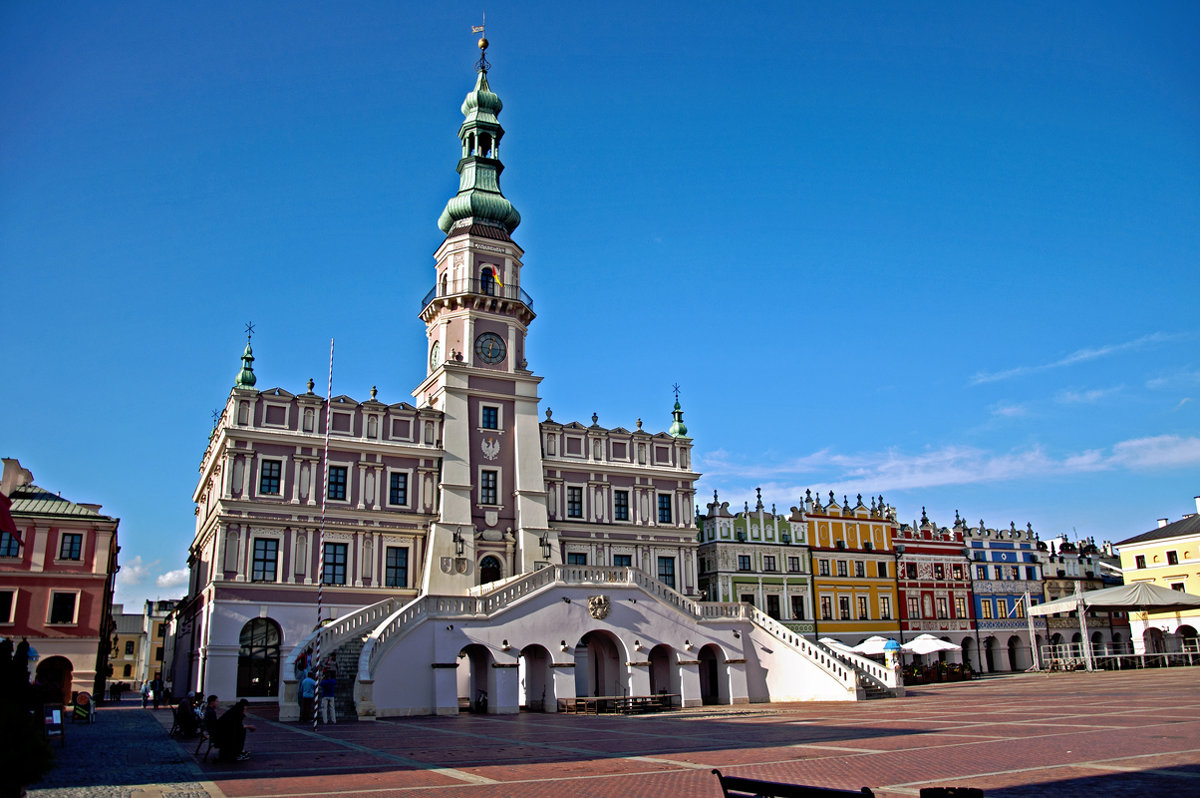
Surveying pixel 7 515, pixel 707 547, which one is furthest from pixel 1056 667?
pixel 7 515

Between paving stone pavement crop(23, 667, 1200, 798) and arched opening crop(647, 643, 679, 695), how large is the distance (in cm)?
1051

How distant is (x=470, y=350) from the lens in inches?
1954

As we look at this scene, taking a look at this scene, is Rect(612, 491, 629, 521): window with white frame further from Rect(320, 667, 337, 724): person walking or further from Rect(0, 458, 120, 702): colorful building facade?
Rect(0, 458, 120, 702): colorful building facade

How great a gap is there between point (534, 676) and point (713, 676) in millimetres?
9651

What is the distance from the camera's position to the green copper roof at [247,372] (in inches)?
1871

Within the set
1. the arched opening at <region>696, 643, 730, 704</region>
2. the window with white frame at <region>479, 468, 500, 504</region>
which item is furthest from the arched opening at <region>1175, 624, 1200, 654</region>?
the window with white frame at <region>479, 468, 500, 504</region>

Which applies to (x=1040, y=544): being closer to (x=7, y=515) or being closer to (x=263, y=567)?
(x=263, y=567)

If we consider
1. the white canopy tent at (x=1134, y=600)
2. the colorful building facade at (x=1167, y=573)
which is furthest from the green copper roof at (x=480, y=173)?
the colorful building facade at (x=1167, y=573)

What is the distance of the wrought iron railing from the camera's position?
50312mm

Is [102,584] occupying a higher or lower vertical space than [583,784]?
higher

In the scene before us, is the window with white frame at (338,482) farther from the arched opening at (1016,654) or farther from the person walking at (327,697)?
the arched opening at (1016,654)

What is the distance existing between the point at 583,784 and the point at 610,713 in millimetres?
21722

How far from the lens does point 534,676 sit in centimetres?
3909

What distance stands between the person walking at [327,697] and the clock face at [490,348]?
22992 millimetres
